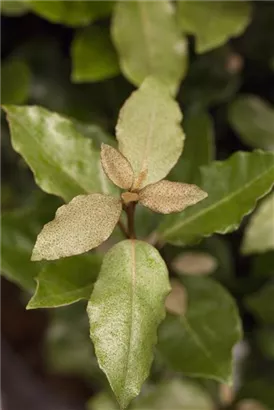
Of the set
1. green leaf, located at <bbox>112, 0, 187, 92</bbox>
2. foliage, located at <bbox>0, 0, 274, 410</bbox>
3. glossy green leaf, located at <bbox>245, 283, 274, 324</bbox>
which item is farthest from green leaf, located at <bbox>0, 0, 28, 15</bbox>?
glossy green leaf, located at <bbox>245, 283, 274, 324</bbox>

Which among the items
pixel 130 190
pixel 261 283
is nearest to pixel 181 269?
pixel 261 283

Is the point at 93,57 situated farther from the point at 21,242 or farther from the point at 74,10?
the point at 21,242

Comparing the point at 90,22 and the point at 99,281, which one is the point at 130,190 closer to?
the point at 99,281

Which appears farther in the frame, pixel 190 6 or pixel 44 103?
pixel 44 103

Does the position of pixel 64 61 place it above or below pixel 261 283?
above

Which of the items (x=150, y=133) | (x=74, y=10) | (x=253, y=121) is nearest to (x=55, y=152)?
(x=150, y=133)

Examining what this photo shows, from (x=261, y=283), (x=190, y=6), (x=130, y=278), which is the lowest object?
(x=261, y=283)

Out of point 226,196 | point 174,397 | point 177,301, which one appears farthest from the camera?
point 174,397
